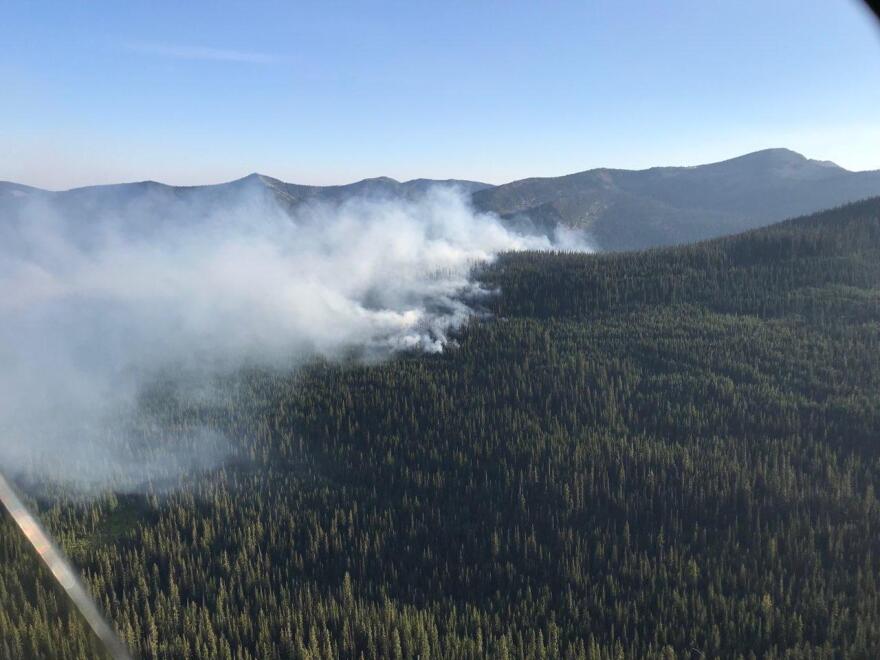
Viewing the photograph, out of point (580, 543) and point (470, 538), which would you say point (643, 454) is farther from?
point (470, 538)

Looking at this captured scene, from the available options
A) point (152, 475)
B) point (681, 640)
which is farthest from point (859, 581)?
point (152, 475)

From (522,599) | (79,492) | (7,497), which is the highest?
(7,497)

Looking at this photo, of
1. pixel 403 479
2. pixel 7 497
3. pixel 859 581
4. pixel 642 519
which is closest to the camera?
pixel 7 497

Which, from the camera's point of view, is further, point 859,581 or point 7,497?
point 859,581

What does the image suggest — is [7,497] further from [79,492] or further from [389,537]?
[79,492]

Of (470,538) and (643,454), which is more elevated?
(643,454)

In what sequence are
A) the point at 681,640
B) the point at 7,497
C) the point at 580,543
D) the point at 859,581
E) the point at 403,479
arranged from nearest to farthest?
the point at 7,497 < the point at 681,640 < the point at 859,581 < the point at 580,543 < the point at 403,479

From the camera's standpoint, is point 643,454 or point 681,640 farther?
point 643,454

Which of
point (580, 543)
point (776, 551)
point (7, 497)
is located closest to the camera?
point (7, 497)

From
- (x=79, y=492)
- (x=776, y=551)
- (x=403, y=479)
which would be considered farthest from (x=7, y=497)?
(x=79, y=492)
